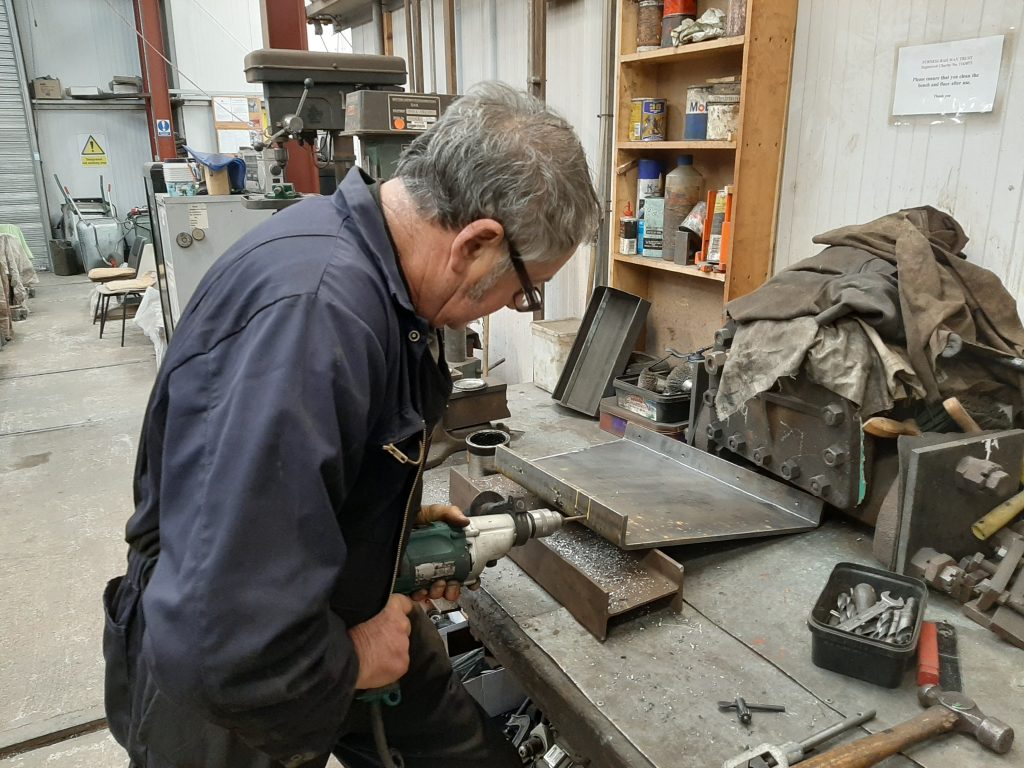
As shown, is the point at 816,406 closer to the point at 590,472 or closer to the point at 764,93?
the point at 590,472

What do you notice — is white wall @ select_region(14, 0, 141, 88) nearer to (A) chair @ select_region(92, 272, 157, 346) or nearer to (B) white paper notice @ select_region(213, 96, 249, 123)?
(B) white paper notice @ select_region(213, 96, 249, 123)

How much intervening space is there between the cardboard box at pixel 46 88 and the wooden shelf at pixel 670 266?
8.42 meters

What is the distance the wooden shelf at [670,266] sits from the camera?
202cm

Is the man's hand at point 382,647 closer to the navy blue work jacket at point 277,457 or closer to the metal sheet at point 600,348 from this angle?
the navy blue work jacket at point 277,457

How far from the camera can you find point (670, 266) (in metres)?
2.15

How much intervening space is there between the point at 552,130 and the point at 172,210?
9.08 feet

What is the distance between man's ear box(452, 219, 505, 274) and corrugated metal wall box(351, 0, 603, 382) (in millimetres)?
1944

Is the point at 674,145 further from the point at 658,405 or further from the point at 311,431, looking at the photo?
the point at 311,431

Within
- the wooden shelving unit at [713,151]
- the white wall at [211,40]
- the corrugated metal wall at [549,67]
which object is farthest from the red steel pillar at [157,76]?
the wooden shelving unit at [713,151]

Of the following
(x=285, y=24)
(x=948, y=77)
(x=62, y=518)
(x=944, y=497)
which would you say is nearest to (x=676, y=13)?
(x=948, y=77)

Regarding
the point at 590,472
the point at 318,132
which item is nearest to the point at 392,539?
the point at 590,472

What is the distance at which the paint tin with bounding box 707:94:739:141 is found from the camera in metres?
1.95

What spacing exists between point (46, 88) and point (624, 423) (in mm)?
8882

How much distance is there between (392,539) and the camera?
0.90 m
